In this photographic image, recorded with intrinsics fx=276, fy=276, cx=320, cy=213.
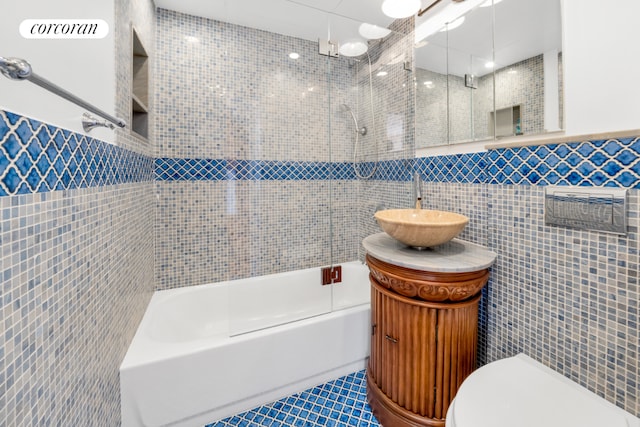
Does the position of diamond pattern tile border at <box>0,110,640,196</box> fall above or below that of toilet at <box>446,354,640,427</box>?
above

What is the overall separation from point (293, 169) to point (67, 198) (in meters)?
1.66

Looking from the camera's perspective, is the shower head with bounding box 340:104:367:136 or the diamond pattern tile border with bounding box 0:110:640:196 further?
the shower head with bounding box 340:104:367:136

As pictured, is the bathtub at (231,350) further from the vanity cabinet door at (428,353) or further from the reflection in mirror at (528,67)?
the reflection in mirror at (528,67)

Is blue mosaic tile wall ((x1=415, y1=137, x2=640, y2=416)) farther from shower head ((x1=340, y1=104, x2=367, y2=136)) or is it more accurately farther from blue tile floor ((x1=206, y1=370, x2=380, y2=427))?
shower head ((x1=340, y1=104, x2=367, y2=136))

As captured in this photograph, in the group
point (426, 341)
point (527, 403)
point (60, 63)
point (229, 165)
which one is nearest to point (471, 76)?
point (426, 341)

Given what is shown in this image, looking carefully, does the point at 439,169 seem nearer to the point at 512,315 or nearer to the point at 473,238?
the point at 473,238

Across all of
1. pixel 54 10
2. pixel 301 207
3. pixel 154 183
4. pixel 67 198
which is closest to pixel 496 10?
pixel 301 207

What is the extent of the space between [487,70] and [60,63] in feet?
6.12

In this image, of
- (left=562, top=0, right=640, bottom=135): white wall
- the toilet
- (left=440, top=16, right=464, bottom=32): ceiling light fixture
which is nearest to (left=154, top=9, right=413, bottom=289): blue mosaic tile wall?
(left=440, top=16, right=464, bottom=32): ceiling light fixture

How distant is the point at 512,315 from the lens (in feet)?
4.33

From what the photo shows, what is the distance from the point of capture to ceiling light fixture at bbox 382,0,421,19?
6.29 ft

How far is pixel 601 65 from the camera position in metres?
1.00

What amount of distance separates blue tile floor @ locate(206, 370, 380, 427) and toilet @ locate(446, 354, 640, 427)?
2.35ft

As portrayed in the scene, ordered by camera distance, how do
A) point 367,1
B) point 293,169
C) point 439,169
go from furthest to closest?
point 293,169, point 367,1, point 439,169
